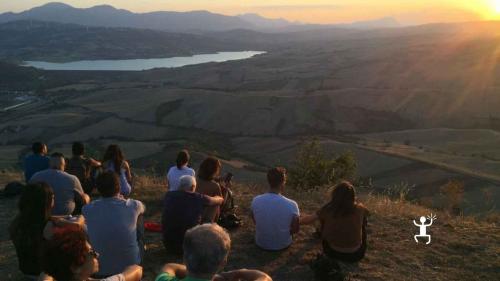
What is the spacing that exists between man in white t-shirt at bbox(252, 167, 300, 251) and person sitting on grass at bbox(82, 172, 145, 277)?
7.52 feet

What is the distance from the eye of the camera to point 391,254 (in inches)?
341

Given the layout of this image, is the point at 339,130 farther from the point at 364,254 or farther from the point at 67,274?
the point at 67,274

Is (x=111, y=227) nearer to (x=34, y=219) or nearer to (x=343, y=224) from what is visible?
(x=34, y=219)

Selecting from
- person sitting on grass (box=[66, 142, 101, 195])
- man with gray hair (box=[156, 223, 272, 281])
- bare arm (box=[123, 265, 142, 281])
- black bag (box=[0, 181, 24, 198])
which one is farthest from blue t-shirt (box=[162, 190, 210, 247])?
black bag (box=[0, 181, 24, 198])

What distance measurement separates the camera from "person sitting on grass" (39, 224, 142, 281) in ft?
12.1

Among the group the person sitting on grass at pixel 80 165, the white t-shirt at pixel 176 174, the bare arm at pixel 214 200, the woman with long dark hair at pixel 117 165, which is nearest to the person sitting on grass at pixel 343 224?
the bare arm at pixel 214 200

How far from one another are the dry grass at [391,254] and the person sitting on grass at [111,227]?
1.08 meters

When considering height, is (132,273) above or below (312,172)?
above

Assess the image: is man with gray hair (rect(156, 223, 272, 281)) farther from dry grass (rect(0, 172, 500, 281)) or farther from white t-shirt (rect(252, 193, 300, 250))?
white t-shirt (rect(252, 193, 300, 250))

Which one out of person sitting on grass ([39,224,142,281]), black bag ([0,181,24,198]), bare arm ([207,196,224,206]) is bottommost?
black bag ([0,181,24,198])

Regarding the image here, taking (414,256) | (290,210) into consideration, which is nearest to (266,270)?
(290,210)

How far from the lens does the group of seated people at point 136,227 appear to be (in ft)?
12.1

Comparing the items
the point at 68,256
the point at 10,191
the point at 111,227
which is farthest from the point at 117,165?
the point at 68,256

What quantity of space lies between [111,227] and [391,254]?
→ 15.8 ft
